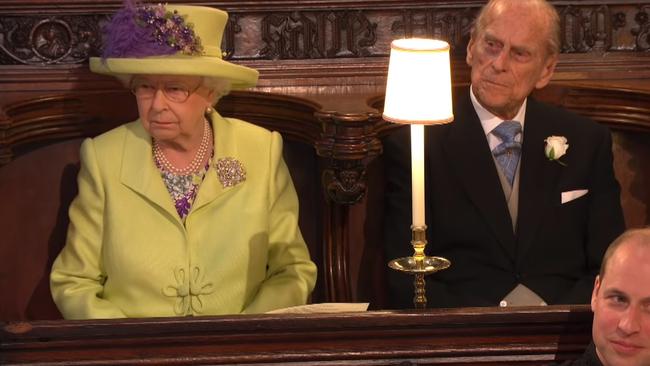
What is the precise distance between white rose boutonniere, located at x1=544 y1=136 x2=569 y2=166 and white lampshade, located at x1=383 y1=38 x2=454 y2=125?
0.83 metres

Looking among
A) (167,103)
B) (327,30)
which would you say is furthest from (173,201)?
(327,30)

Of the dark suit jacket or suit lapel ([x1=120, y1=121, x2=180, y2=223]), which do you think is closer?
suit lapel ([x1=120, y1=121, x2=180, y2=223])

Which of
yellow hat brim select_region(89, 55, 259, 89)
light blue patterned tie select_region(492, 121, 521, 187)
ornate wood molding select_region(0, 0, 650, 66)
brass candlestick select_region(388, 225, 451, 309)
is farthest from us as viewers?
ornate wood molding select_region(0, 0, 650, 66)

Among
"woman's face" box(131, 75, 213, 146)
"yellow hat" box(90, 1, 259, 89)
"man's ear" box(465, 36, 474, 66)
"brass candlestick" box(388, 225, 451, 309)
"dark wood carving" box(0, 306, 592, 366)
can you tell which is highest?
"yellow hat" box(90, 1, 259, 89)

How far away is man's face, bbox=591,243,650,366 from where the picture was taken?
2912 millimetres

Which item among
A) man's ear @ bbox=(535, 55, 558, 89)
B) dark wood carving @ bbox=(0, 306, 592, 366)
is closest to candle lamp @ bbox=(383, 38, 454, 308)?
dark wood carving @ bbox=(0, 306, 592, 366)

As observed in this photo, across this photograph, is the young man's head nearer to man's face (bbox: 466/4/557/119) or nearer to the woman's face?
→ man's face (bbox: 466/4/557/119)

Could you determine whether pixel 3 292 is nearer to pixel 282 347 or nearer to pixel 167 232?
pixel 167 232

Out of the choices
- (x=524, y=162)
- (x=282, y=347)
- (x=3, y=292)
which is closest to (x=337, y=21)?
(x=524, y=162)

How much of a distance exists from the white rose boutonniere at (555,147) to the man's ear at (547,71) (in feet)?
0.61

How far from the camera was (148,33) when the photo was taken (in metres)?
3.85

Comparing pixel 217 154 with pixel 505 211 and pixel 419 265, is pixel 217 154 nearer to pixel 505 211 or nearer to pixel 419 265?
pixel 505 211

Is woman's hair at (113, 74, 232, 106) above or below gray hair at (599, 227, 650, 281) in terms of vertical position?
above

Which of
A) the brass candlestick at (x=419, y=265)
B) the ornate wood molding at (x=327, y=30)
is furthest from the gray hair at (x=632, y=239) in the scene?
the ornate wood molding at (x=327, y=30)
